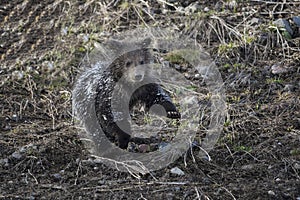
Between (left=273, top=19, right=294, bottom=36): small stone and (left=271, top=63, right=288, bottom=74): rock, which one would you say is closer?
(left=271, top=63, right=288, bottom=74): rock

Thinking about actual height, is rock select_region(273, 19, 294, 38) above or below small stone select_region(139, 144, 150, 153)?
above

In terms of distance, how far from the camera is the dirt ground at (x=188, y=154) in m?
3.73

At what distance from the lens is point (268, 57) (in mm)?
5074

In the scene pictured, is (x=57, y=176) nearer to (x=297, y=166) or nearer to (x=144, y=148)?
(x=144, y=148)

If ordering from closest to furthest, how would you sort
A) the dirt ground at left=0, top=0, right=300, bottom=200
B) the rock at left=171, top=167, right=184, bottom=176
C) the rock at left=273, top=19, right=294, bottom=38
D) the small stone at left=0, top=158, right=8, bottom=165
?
the dirt ground at left=0, top=0, right=300, bottom=200
the rock at left=171, top=167, right=184, bottom=176
the small stone at left=0, top=158, right=8, bottom=165
the rock at left=273, top=19, right=294, bottom=38

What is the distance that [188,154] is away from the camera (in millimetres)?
4055

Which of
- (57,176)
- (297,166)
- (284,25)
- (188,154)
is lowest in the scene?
(297,166)

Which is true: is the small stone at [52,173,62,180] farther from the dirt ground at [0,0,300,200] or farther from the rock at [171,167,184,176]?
the rock at [171,167,184,176]

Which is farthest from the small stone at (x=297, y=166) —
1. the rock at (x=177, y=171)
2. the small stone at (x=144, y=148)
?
the small stone at (x=144, y=148)

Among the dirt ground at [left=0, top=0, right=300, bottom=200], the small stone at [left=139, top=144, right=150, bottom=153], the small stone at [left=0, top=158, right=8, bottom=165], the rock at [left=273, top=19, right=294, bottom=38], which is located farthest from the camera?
the rock at [left=273, top=19, right=294, bottom=38]

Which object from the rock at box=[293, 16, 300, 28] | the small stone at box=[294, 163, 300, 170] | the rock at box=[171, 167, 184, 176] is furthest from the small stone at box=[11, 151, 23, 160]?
the rock at box=[293, 16, 300, 28]

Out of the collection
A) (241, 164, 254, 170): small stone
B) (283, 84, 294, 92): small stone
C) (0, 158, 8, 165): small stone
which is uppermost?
(0, 158, 8, 165): small stone

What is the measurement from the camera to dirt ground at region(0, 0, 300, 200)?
373 centimetres

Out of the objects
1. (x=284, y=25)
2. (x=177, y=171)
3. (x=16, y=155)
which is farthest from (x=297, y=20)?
(x=16, y=155)
